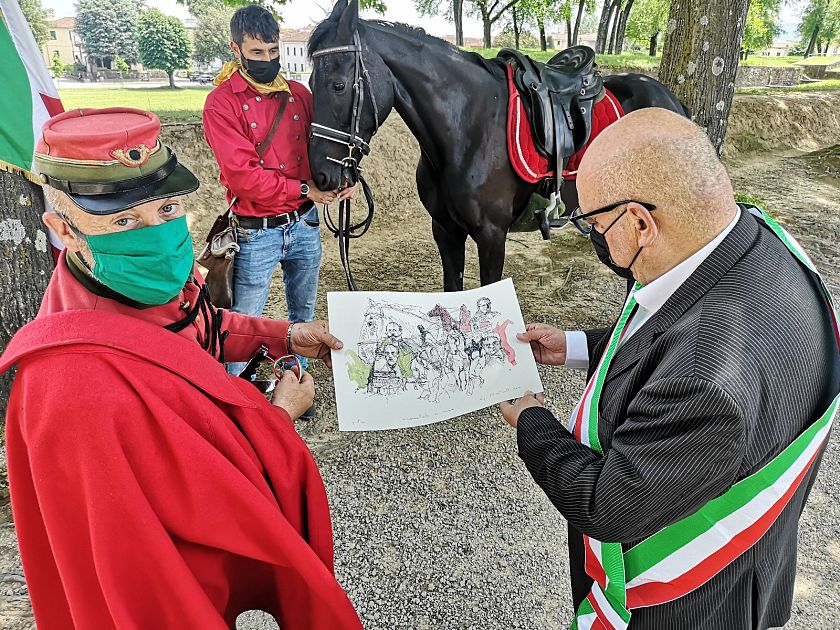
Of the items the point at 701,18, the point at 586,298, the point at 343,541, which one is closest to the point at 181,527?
the point at 343,541

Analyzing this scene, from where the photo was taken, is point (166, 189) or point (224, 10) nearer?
point (166, 189)

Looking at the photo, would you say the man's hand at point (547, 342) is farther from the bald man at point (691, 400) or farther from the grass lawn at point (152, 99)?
the grass lawn at point (152, 99)

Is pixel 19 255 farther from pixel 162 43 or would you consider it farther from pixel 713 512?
pixel 162 43

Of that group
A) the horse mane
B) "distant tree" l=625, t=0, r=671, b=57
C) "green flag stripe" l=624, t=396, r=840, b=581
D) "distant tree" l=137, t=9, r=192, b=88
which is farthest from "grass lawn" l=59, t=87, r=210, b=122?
"distant tree" l=625, t=0, r=671, b=57

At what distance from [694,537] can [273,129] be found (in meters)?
2.33

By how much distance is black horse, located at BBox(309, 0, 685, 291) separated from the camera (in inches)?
102

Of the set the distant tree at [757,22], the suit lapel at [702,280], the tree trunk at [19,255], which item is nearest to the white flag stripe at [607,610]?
the suit lapel at [702,280]

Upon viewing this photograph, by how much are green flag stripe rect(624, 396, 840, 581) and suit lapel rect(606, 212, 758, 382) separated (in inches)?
11.5

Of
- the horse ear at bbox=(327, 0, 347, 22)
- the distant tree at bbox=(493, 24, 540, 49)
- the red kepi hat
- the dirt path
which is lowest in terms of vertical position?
the dirt path

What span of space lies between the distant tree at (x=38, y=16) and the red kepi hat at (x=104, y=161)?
5.91 metres

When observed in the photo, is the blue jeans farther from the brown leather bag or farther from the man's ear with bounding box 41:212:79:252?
the man's ear with bounding box 41:212:79:252

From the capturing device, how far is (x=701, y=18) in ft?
16.3

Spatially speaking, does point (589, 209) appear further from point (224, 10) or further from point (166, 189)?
point (224, 10)

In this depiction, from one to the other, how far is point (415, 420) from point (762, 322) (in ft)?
3.41
